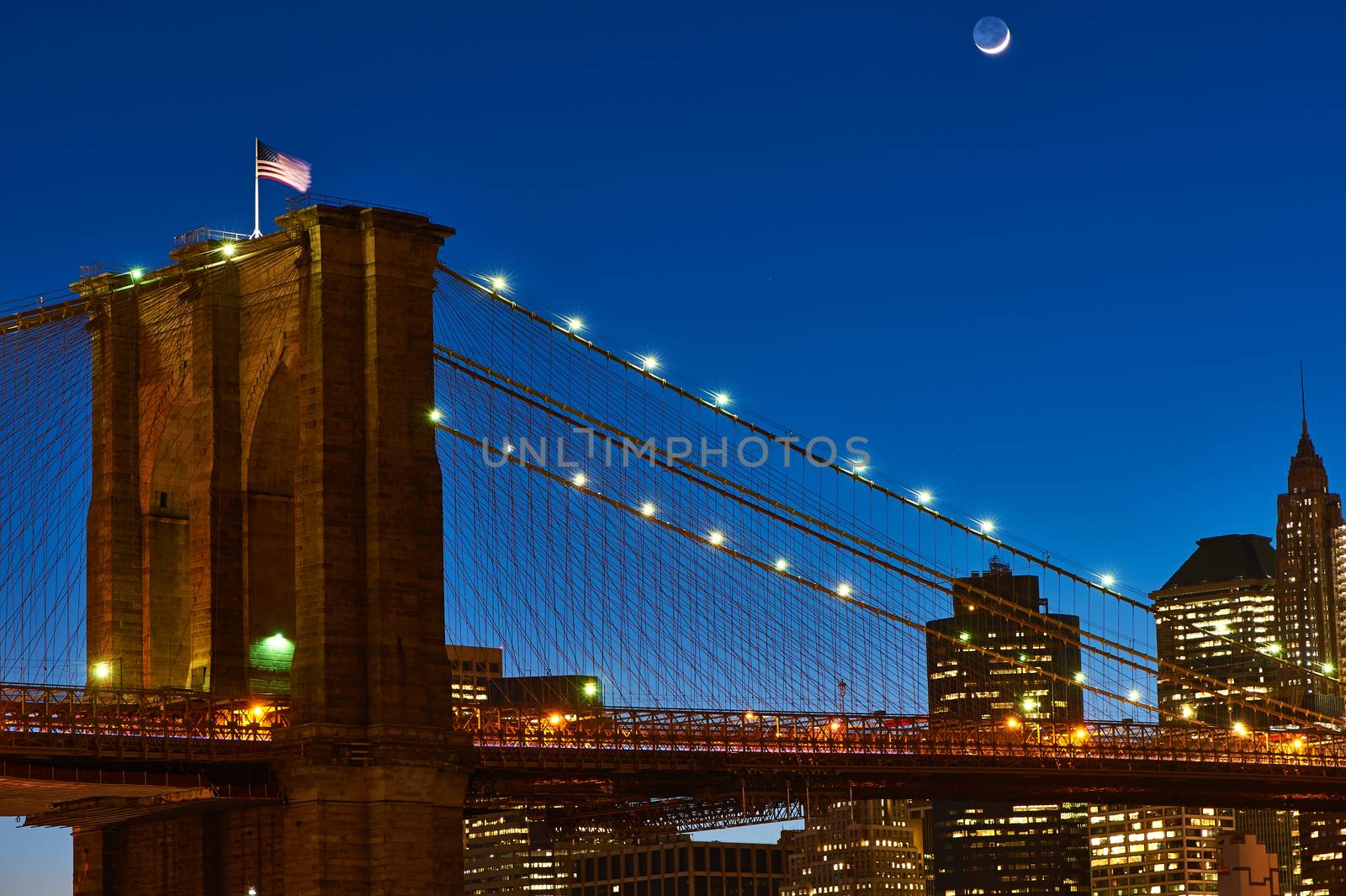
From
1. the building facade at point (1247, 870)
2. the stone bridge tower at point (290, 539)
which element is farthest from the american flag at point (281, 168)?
the building facade at point (1247, 870)

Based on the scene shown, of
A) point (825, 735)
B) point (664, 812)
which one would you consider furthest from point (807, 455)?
point (664, 812)

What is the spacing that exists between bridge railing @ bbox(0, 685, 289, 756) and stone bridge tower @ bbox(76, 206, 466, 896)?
128 centimetres

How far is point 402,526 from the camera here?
68438 millimetres

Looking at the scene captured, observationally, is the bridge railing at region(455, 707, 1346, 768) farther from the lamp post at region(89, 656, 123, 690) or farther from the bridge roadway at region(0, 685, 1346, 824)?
the lamp post at region(89, 656, 123, 690)

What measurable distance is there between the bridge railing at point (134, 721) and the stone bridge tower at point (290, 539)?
50.2 inches

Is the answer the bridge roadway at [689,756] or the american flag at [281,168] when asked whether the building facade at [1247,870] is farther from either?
the american flag at [281,168]

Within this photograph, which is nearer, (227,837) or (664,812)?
(227,837)

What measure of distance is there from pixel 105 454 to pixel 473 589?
1172 centimetres

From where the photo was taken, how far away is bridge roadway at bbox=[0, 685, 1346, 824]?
64812 millimetres

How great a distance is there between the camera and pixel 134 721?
6562cm

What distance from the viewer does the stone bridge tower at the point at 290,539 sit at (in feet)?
218

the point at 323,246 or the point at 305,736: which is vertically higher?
the point at 323,246

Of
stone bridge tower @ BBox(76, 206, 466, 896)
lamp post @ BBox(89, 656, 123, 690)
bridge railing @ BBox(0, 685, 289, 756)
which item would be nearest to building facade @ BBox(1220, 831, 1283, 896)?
stone bridge tower @ BBox(76, 206, 466, 896)

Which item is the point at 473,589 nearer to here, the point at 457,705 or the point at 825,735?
the point at 457,705
